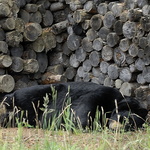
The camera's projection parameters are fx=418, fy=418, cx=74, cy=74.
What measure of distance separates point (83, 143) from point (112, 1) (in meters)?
3.08

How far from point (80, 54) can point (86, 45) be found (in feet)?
0.78

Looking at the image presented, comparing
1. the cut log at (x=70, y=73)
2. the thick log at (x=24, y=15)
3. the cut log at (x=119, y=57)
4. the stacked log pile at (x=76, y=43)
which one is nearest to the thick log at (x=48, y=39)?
the stacked log pile at (x=76, y=43)

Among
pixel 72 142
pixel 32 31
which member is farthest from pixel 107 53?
pixel 72 142

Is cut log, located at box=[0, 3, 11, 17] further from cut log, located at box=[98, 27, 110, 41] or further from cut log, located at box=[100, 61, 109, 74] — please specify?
cut log, located at box=[100, 61, 109, 74]

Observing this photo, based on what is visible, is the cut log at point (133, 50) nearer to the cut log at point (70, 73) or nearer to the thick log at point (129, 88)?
the thick log at point (129, 88)

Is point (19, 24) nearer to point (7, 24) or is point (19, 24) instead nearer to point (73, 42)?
point (7, 24)

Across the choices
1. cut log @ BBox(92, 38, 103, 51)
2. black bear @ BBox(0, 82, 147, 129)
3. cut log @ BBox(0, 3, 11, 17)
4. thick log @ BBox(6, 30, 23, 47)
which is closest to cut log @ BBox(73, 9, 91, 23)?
cut log @ BBox(92, 38, 103, 51)

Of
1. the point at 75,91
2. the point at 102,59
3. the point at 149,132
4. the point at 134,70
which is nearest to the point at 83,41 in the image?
the point at 102,59

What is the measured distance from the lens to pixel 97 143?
321 cm

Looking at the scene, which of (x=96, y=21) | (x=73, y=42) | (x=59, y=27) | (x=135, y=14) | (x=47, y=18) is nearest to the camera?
(x=135, y=14)

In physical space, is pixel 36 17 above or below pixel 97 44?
above

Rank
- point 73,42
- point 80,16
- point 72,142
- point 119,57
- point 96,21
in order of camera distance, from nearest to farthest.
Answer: point 72,142
point 119,57
point 96,21
point 80,16
point 73,42

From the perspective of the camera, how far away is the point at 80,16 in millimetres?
6039

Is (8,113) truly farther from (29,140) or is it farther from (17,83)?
(17,83)
